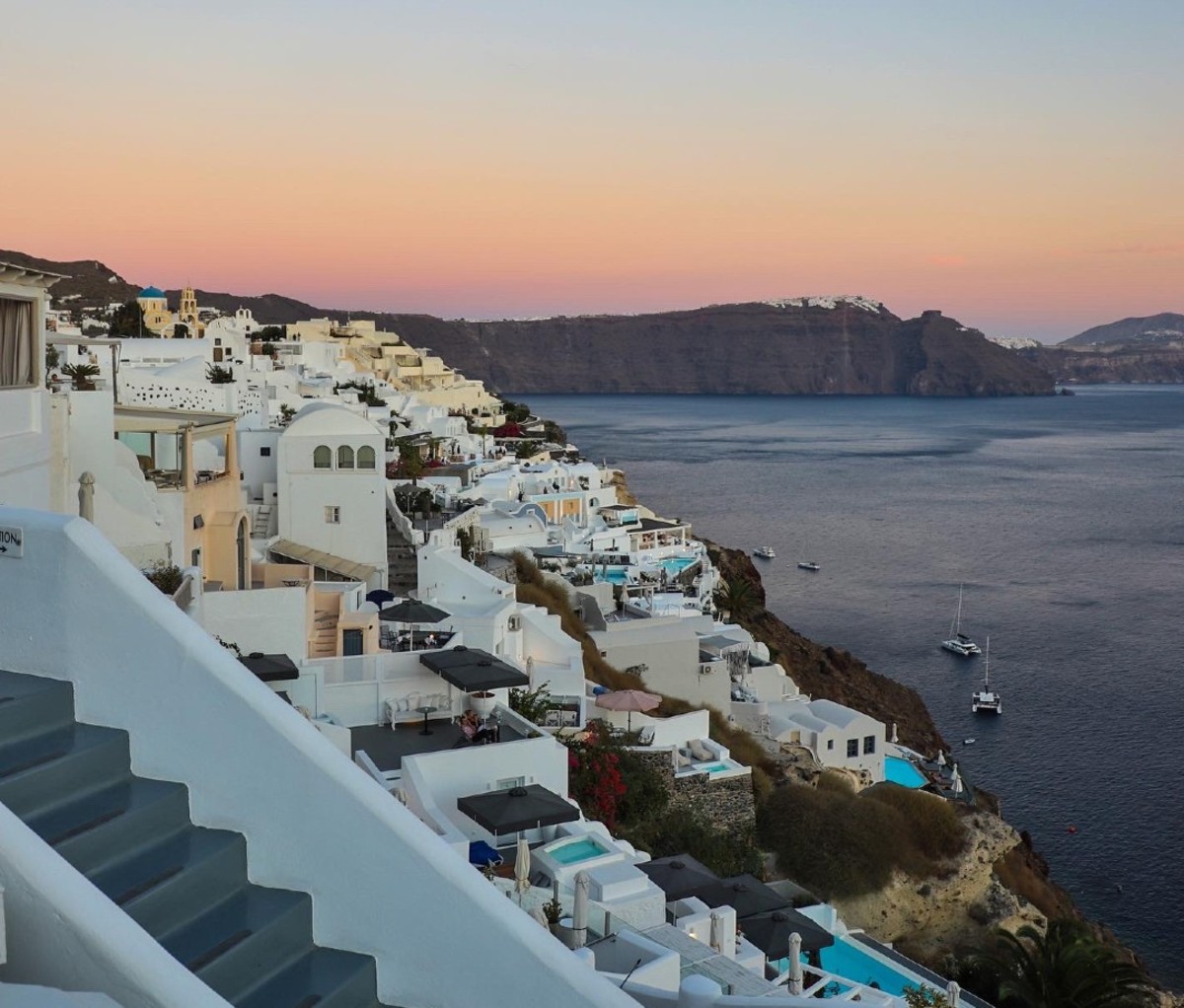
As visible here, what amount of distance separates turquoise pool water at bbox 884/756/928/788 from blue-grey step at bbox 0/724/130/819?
20.2m

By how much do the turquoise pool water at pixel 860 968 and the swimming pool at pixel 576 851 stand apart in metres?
3.52

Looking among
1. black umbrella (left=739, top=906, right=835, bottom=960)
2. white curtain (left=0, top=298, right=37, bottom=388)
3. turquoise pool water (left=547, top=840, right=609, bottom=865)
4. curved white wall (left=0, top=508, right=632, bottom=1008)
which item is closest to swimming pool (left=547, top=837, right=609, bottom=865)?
turquoise pool water (left=547, top=840, right=609, bottom=865)

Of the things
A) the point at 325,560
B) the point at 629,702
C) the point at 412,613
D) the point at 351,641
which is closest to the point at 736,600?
the point at 325,560

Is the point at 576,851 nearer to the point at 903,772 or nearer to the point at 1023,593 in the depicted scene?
the point at 903,772

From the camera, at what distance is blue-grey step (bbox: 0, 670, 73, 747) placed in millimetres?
2951

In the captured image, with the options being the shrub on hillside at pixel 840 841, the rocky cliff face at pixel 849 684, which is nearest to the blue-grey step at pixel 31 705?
the shrub on hillside at pixel 840 841

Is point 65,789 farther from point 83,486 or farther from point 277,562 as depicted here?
Answer: point 277,562

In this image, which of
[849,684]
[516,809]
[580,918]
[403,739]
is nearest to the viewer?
[580,918]

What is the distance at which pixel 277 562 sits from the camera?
652 inches

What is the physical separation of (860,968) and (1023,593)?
111 ft

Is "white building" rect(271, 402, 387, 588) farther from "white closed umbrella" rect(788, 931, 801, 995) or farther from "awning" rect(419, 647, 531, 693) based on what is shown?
"white closed umbrella" rect(788, 931, 801, 995)

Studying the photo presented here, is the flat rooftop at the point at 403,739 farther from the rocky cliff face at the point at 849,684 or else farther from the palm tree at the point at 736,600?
the palm tree at the point at 736,600

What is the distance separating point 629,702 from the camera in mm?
14438

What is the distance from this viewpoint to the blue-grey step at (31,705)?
2951 millimetres
